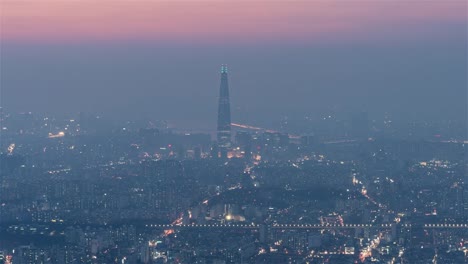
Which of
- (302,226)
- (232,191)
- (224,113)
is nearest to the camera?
(302,226)

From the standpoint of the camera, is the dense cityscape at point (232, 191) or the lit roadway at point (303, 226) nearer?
the dense cityscape at point (232, 191)

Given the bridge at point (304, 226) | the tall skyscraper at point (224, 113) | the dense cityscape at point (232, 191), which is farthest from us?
A: the tall skyscraper at point (224, 113)

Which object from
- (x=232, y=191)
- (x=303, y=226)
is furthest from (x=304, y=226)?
(x=232, y=191)

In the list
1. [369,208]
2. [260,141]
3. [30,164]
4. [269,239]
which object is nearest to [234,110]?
[260,141]

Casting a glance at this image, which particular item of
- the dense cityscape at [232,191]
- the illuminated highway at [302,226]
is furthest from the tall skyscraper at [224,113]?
the illuminated highway at [302,226]

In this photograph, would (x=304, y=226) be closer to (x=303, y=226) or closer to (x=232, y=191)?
(x=303, y=226)

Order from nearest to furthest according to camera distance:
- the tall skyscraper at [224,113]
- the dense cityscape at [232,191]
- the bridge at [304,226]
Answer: the dense cityscape at [232,191] → the bridge at [304,226] → the tall skyscraper at [224,113]

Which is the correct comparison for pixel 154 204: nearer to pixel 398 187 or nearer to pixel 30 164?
pixel 398 187

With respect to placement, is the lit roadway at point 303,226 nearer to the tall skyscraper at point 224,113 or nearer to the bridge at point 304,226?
the bridge at point 304,226
